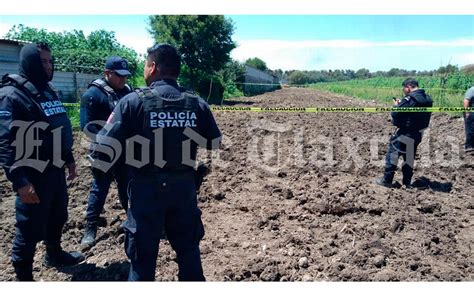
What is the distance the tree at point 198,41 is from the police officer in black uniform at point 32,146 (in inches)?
1016

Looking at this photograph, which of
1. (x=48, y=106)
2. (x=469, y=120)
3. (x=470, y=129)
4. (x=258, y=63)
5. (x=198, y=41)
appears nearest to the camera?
(x=48, y=106)

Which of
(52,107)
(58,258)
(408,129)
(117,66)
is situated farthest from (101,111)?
(408,129)

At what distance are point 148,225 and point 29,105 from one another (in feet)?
4.98

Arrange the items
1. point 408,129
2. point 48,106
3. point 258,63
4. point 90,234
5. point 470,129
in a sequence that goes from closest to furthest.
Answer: point 48,106 < point 90,234 < point 408,129 < point 470,129 < point 258,63

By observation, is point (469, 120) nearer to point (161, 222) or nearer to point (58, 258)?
point (161, 222)

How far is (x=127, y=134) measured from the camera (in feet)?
9.37

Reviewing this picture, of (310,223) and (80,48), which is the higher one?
(80,48)

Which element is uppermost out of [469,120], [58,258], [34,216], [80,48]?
[80,48]

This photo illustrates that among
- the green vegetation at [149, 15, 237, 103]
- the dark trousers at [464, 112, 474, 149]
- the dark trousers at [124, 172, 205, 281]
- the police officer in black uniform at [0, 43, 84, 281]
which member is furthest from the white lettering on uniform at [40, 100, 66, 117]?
the green vegetation at [149, 15, 237, 103]

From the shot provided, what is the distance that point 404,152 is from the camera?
668 centimetres

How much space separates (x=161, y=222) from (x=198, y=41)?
2762 centimetres

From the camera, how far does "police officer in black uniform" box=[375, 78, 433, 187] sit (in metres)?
6.51

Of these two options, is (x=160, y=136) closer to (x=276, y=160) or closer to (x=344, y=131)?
(x=276, y=160)

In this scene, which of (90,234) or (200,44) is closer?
(90,234)
